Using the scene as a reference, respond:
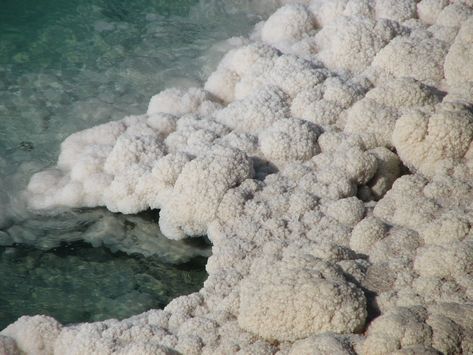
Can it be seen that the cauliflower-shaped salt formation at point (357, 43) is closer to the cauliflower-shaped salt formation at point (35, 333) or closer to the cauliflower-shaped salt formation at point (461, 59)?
the cauliflower-shaped salt formation at point (461, 59)

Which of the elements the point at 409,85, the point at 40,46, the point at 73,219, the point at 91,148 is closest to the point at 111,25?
the point at 40,46

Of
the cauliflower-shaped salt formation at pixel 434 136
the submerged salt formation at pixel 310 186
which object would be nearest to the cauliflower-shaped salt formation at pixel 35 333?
the submerged salt formation at pixel 310 186

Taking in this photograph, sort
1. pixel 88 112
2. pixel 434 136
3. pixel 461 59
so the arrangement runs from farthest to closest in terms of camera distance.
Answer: pixel 88 112 → pixel 461 59 → pixel 434 136

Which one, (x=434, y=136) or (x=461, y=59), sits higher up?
(x=461, y=59)

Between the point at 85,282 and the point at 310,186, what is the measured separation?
0.88 meters

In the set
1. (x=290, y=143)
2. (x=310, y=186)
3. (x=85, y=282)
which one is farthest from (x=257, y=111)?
(x=85, y=282)

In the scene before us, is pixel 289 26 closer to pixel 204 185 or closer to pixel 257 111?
pixel 257 111

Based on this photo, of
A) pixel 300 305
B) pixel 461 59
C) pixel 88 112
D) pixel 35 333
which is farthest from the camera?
pixel 88 112

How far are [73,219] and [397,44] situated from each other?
1.51m

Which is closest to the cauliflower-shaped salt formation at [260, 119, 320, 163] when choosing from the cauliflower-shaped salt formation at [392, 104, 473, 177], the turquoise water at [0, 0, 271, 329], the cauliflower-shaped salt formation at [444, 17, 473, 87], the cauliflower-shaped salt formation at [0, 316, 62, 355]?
the cauliflower-shaped salt formation at [392, 104, 473, 177]

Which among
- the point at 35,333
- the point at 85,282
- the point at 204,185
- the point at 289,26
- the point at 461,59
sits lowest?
the point at 85,282

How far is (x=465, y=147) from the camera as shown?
98.9 inches

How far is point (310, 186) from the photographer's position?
2.53 metres

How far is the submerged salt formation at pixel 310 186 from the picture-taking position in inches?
76.2
